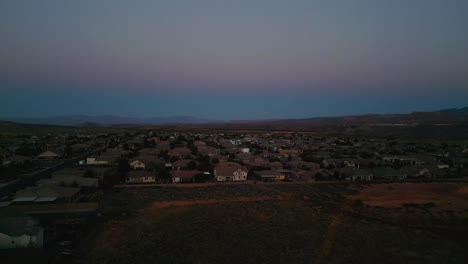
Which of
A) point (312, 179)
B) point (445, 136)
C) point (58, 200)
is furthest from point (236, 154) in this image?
point (445, 136)

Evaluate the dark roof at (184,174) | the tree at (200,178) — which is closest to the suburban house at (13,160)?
the dark roof at (184,174)

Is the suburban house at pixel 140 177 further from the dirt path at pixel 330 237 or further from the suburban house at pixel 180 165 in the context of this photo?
the dirt path at pixel 330 237

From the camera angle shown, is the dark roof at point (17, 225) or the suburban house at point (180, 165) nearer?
the dark roof at point (17, 225)

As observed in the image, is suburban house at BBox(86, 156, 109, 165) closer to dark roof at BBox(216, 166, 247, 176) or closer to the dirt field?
dark roof at BBox(216, 166, 247, 176)

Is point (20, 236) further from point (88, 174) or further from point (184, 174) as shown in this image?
point (184, 174)

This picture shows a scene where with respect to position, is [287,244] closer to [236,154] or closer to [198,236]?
Result: [198,236]

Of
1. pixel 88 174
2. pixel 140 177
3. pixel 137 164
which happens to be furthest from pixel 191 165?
pixel 88 174
